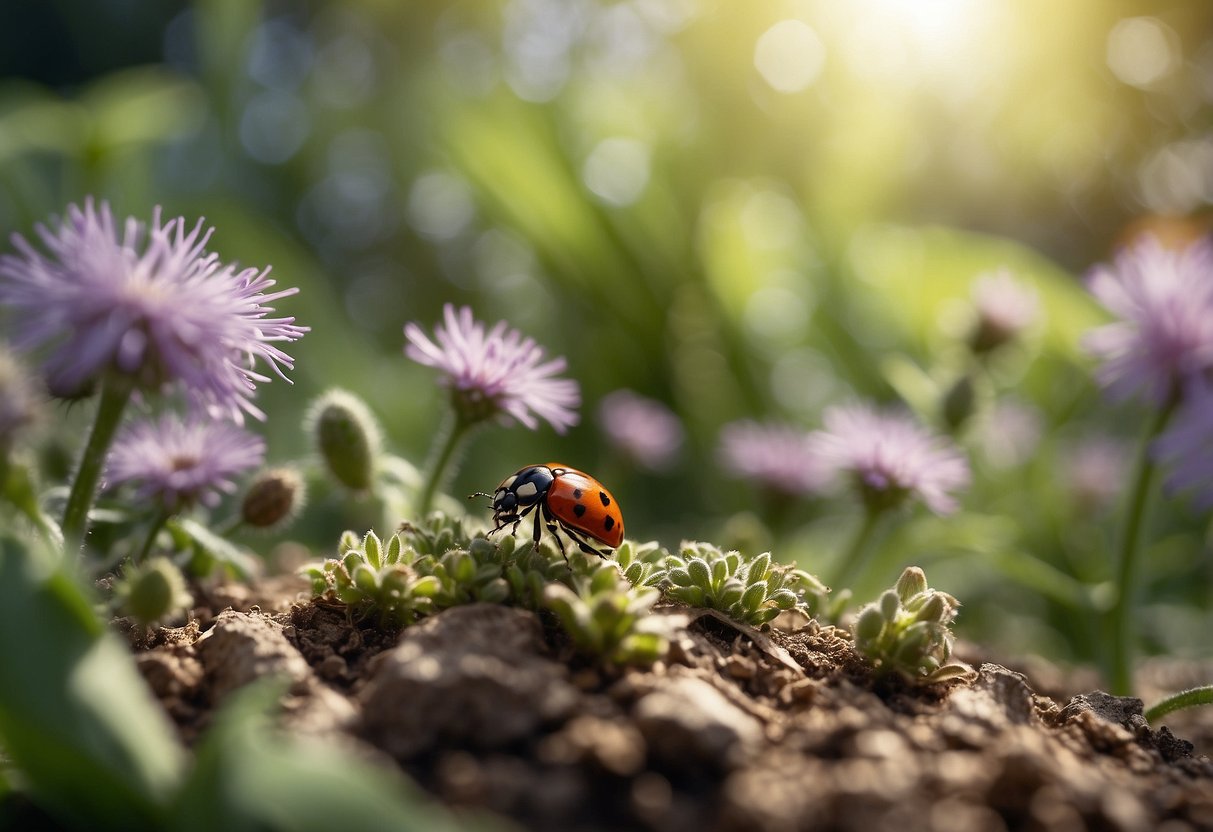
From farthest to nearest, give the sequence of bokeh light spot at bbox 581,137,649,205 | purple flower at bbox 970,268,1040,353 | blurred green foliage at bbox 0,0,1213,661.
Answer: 1. bokeh light spot at bbox 581,137,649,205
2. blurred green foliage at bbox 0,0,1213,661
3. purple flower at bbox 970,268,1040,353

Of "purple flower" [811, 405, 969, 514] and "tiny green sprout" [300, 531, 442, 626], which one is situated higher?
"purple flower" [811, 405, 969, 514]

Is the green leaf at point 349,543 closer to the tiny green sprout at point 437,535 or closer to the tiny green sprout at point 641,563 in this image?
the tiny green sprout at point 437,535

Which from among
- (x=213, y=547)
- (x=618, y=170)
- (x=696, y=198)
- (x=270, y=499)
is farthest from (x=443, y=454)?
(x=696, y=198)

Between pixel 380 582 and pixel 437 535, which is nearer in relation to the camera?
pixel 380 582

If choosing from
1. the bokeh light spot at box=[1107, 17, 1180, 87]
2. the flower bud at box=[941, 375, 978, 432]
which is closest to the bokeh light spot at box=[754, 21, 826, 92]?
the bokeh light spot at box=[1107, 17, 1180, 87]

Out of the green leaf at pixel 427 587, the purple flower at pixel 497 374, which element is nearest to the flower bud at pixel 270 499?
the purple flower at pixel 497 374

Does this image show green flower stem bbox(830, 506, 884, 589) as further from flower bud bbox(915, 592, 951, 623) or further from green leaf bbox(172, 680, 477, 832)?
green leaf bbox(172, 680, 477, 832)

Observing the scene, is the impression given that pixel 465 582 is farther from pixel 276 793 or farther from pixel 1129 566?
pixel 1129 566
